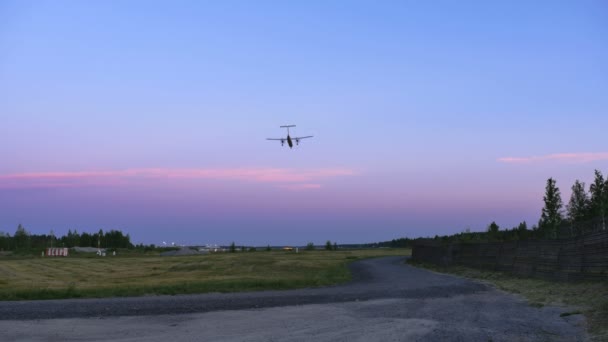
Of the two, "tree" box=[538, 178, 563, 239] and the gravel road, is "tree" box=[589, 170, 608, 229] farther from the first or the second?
the gravel road

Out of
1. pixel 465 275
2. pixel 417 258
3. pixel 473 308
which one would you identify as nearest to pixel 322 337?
pixel 473 308

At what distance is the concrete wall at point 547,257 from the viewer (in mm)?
23984

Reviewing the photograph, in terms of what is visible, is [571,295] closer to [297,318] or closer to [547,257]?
[547,257]

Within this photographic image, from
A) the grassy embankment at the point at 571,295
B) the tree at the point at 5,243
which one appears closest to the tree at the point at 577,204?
the grassy embankment at the point at 571,295

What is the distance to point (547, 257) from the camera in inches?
1193

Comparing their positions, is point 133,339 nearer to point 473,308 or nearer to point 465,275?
point 473,308


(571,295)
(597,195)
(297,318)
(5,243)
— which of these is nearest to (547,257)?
(571,295)

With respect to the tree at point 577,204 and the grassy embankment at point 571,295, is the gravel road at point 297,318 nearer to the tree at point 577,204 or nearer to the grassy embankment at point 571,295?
the grassy embankment at point 571,295

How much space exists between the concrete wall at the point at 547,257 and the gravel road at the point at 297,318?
321 cm

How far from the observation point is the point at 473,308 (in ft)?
69.6

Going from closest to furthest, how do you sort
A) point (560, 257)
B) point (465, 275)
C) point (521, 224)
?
point (560, 257), point (465, 275), point (521, 224)

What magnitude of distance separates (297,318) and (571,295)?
34.4 ft

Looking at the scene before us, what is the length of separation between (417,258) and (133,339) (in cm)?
5973

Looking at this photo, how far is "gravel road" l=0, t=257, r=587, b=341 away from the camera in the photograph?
15391 mm
